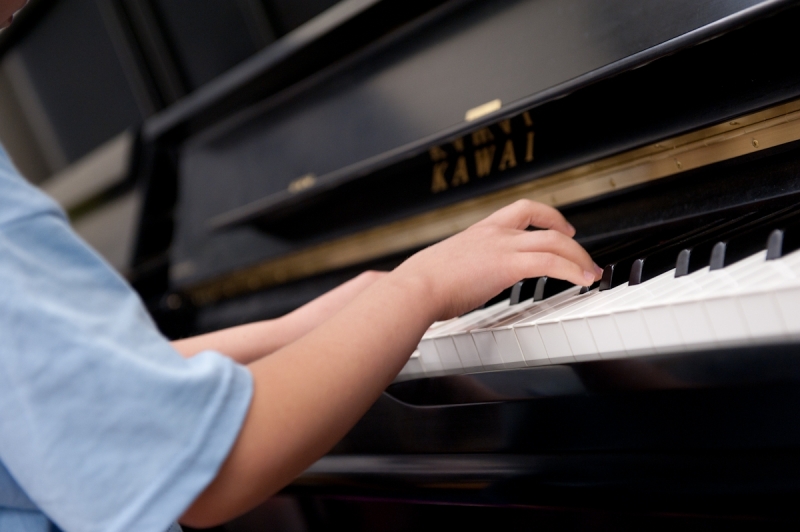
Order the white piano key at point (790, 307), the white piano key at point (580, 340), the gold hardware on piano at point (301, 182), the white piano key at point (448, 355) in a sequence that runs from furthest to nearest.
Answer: the gold hardware on piano at point (301, 182) < the white piano key at point (448, 355) < the white piano key at point (580, 340) < the white piano key at point (790, 307)

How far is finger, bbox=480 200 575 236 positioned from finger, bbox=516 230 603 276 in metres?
0.04

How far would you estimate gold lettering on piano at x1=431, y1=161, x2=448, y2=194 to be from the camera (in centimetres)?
99

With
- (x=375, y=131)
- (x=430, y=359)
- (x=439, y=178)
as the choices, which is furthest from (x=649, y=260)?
(x=375, y=131)

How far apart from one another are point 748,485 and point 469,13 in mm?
721

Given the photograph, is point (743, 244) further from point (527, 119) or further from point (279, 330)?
point (279, 330)

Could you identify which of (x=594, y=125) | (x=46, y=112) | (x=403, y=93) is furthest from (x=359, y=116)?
(x=46, y=112)

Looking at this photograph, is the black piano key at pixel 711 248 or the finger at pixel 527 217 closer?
the black piano key at pixel 711 248

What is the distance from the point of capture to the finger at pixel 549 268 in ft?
2.01

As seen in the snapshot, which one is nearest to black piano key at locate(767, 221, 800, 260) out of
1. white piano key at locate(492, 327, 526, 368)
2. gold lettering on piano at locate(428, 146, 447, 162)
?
white piano key at locate(492, 327, 526, 368)

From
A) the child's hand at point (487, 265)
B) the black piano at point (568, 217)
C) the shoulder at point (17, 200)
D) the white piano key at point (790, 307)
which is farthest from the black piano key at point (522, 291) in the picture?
the shoulder at point (17, 200)

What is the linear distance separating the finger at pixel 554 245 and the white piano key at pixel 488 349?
88 mm

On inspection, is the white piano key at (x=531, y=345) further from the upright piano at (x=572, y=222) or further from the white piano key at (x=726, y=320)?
the white piano key at (x=726, y=320)

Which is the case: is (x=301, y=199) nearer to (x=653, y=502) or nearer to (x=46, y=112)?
(x=653, y=502)

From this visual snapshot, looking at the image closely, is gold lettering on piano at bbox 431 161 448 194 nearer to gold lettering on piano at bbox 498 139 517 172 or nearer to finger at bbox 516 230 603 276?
gold lettering on piano at bbox 498 139 517 172
